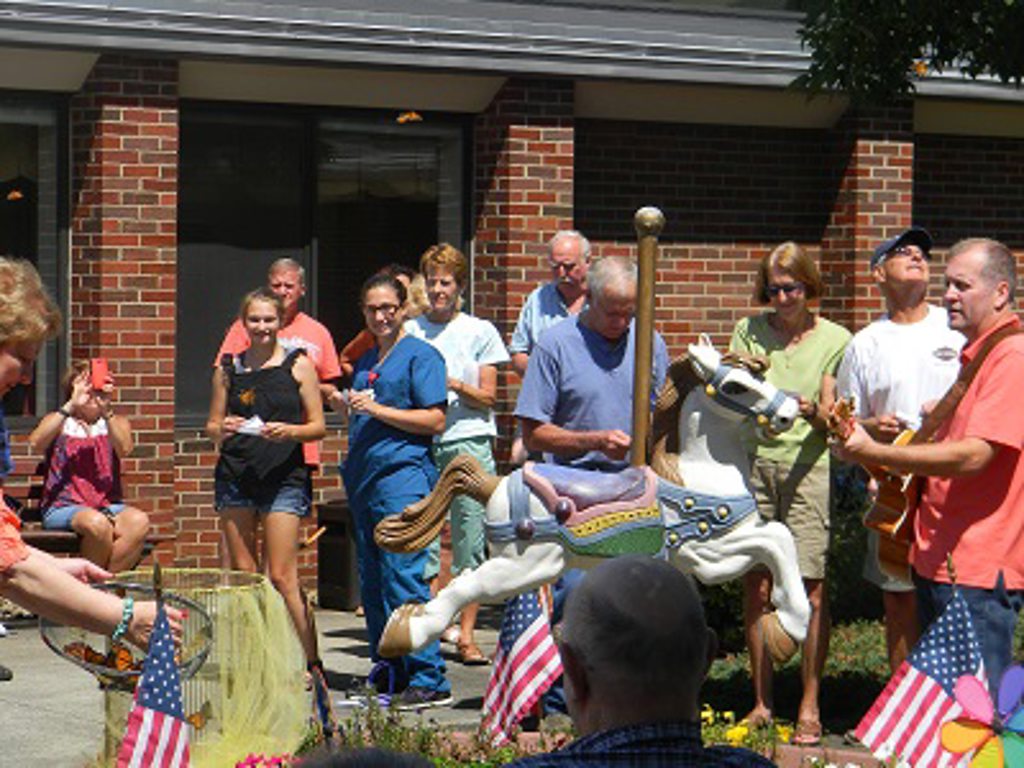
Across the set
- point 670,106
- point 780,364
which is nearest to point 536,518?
point 780,364

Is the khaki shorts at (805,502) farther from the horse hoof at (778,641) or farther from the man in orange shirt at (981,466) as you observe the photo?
the man in orange shirt at (981,466)

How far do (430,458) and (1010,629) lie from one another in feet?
12.2

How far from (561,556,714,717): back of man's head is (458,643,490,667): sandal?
26.1ft

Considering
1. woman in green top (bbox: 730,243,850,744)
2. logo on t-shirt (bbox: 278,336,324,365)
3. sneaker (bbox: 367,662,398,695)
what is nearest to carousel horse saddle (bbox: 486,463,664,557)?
woman in green top (bbox: 730,243,850,744)

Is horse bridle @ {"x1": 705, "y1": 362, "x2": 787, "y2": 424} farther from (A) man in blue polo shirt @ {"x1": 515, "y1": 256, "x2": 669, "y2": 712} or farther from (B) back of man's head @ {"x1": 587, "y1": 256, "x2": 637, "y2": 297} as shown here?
(B) back of man's head @ {"x1": 587, "y1": 256, "x2": 637, "y2": 297}

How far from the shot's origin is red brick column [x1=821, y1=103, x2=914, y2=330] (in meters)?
15.6

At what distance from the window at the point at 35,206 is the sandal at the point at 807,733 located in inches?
234

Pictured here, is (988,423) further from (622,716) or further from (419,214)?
(419,214)

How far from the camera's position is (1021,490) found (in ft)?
24.5

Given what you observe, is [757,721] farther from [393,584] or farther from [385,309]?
[385,309]

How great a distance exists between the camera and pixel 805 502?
9641mm

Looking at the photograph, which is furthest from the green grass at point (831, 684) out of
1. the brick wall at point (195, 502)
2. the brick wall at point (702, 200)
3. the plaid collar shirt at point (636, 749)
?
the plaid collar shirt at point (636, 749)

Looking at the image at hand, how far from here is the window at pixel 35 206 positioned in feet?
44.5

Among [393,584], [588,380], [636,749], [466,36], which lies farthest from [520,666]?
[466,36]
